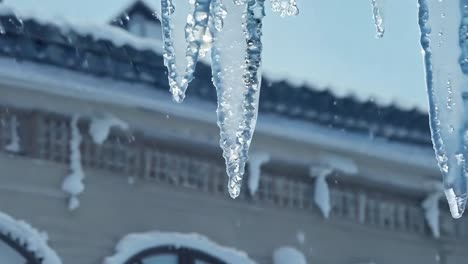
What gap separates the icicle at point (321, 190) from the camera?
845cm

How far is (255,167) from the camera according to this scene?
8180 millimetres

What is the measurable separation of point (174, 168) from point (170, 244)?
63 cm

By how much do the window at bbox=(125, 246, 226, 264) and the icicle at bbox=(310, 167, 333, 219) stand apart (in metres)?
1.12

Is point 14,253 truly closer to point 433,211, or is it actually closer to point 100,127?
point 100,127

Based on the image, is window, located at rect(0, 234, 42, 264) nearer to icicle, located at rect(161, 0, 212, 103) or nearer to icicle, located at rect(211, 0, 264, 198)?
icicle, located at rect(211, 0, 264, 198)

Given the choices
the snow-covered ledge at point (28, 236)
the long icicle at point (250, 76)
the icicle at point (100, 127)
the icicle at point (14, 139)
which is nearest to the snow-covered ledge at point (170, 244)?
the snow-covered ledge at point (28, 236)

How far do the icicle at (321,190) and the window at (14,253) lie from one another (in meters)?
2.59

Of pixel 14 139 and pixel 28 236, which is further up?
pixel 14 139

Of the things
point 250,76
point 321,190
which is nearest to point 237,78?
point 250,76

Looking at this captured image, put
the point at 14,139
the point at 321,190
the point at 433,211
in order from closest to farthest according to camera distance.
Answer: the point at 14,139 → the point at 321,190 → the point at 433,211

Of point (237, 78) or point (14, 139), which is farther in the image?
point (14, 139)

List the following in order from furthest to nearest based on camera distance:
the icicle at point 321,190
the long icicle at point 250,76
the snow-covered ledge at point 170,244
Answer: the icicle at point 321,190 < the snow-covered ledge at point 170,244 < the long icicle at point 250,76

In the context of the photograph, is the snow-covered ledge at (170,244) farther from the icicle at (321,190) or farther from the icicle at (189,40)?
the icicle at (189,40)

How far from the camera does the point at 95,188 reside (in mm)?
7465
